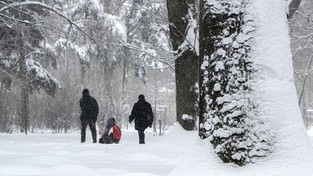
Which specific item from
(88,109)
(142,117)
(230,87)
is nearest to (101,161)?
(230,87)

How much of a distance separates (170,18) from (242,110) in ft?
23.4

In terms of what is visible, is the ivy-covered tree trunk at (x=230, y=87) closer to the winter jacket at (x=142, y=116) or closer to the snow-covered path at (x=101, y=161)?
the snow-covered path at (x=101, y=161)

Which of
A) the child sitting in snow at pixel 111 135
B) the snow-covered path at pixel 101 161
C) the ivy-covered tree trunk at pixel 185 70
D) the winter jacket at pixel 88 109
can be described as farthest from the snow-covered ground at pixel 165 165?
the winter jacket at pixel 88 109

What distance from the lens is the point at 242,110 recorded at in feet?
10.7

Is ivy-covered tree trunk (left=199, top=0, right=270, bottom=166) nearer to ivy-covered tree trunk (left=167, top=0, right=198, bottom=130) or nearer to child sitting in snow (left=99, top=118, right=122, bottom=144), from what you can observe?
ivy-covered tree trunk (left=167, top=0, right=198, bottom=130)

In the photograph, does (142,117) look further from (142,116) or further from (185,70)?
(185,70)

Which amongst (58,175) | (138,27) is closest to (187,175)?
(58,175)

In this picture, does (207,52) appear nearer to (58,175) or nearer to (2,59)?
(58,175)

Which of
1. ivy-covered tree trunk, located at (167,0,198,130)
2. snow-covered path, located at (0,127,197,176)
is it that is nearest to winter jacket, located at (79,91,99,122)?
snow-covered path, located at (0,127,197,176)

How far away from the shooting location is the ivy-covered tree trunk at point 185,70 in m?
9.88

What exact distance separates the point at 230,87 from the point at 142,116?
8199 mm

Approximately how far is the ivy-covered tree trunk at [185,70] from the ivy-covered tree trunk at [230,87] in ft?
20.6

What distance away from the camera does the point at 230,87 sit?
11.0ft

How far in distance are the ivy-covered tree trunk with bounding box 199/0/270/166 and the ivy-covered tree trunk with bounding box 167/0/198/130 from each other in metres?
6.28
